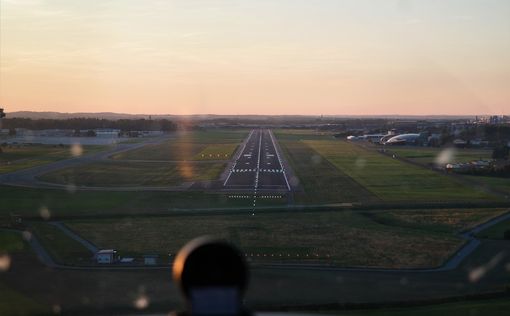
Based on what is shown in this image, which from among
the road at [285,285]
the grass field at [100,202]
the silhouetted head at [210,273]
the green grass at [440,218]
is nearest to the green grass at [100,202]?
the grass field at [100,202]

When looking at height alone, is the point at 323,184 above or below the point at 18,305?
above

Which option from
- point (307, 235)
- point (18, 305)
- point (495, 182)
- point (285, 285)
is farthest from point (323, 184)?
point (18, 305)

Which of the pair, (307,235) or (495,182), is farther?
(495,182)

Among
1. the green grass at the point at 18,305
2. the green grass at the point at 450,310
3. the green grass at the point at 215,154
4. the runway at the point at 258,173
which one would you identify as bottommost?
the green grass at the point at 450,310

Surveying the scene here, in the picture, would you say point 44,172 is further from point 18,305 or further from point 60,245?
point 18,305

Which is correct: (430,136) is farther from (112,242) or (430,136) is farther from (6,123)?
(6,123)

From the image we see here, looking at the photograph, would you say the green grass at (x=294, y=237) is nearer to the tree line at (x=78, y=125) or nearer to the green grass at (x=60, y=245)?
the green grass at (x=60, y=245)

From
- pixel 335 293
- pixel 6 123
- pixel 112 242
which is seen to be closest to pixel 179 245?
pixel 112 242
